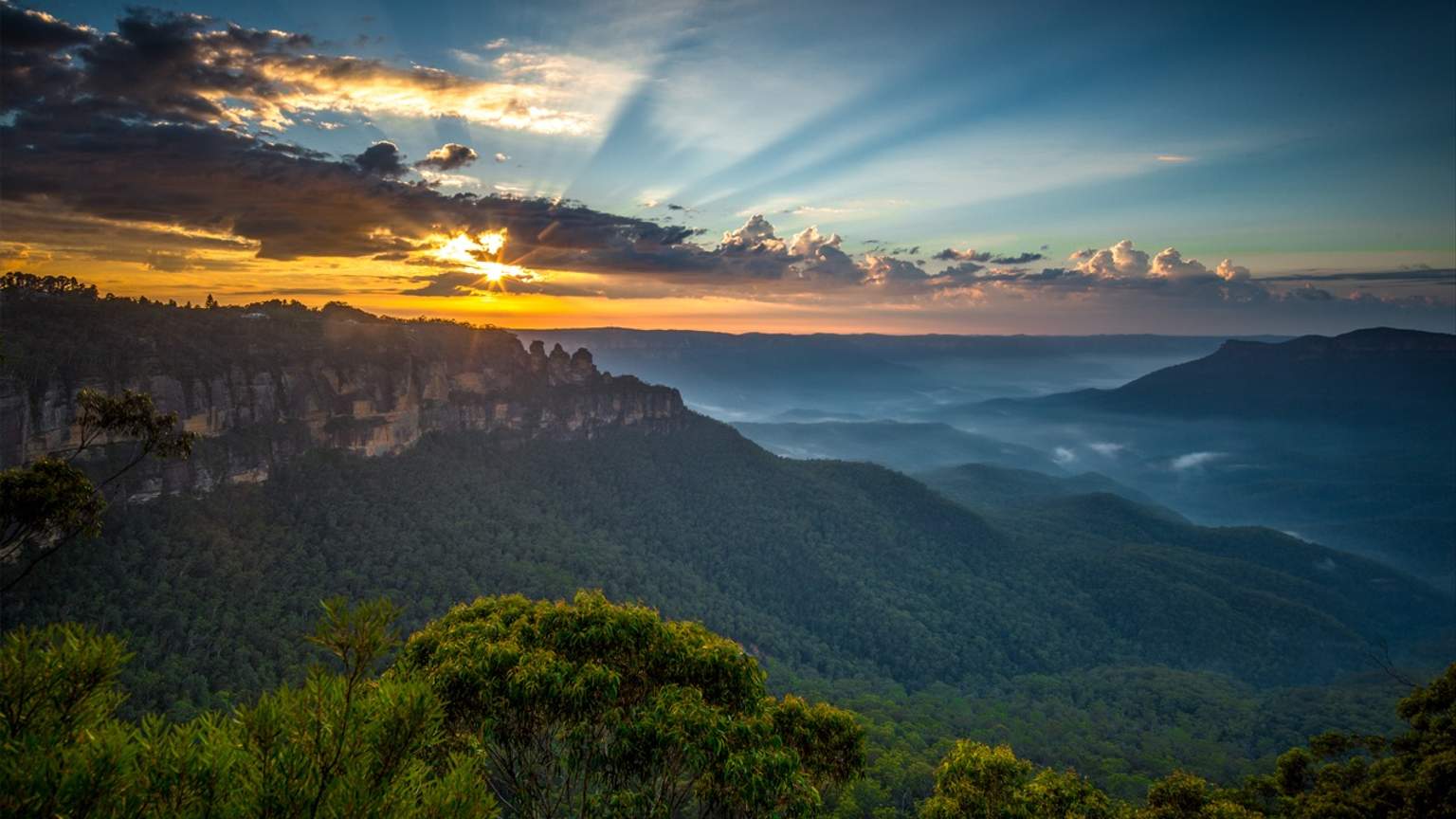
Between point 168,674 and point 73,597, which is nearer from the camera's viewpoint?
point 168,674

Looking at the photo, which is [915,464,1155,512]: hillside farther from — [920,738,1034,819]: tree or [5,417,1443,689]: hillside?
[920,738,1034,819]: tree

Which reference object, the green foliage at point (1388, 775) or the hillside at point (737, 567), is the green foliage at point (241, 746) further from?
the hillside at point (737, 567)

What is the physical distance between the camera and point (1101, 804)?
2053 centimetres

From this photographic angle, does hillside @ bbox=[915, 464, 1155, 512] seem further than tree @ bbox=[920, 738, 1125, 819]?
Yes

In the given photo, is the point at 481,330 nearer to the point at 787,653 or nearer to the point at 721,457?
the point at 721,457

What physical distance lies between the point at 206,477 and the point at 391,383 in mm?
27409

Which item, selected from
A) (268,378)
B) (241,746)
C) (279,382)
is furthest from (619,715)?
(279,382)

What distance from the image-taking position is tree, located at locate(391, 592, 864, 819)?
11.1 meters

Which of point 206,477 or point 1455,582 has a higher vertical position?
point 206,477

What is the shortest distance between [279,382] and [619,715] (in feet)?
249

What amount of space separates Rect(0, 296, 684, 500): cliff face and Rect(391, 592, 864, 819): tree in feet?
132

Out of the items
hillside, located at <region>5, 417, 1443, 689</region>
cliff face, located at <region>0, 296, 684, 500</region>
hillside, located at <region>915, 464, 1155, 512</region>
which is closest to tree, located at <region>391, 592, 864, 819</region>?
hillside, located at <region>5, 417, 1443, 689</region>

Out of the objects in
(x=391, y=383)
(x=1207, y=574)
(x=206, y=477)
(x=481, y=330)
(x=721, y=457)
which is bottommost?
(x=1207, y=574)

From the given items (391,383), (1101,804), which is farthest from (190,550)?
(1101,804)
